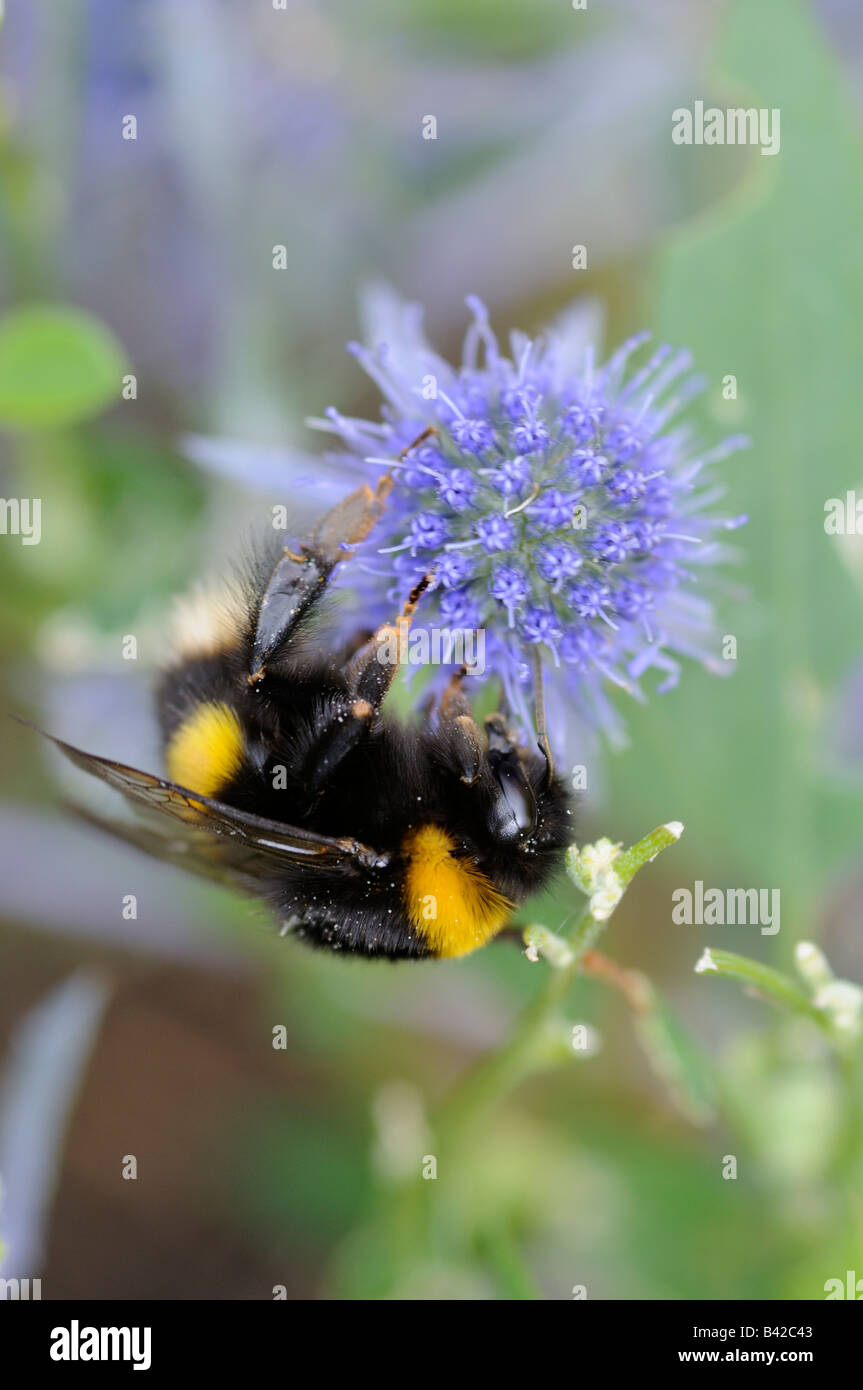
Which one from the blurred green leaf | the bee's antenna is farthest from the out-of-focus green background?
the bee's antenna

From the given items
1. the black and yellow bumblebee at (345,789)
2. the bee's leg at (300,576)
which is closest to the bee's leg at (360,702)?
the black and yellow bumblebee at (345,789)

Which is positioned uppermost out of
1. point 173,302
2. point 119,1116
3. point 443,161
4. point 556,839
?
point 443,161

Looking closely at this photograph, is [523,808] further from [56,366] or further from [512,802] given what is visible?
[56,366]

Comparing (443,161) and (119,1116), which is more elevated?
(443,161)

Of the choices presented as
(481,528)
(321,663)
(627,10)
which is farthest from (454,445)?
(627,10)

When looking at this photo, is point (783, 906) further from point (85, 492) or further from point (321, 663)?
point (85, 492)

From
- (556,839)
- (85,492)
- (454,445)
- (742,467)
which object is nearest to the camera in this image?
(556,839)

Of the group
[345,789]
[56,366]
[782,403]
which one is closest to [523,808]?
[345,789]
